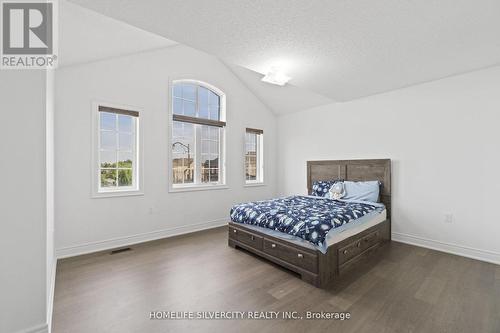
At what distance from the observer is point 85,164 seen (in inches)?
121

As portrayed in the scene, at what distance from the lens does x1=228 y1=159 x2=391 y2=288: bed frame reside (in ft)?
7.48

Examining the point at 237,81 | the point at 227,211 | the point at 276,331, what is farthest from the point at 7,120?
the point at 237,81

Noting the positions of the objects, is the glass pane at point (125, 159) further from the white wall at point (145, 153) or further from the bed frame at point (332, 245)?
the bed frame at point (332, 245)

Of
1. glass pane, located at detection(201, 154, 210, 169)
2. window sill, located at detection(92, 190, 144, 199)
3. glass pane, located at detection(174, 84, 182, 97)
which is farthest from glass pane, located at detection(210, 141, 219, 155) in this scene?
window sill, located at detection(92, 190, 144, 199)

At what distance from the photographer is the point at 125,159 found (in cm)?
353

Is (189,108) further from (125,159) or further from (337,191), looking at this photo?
(337,191)

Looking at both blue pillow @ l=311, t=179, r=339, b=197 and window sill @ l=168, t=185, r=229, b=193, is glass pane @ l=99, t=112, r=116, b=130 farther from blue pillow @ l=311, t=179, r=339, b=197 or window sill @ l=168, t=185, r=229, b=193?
blue pillow @ l=311, t=179, r=339, b=197

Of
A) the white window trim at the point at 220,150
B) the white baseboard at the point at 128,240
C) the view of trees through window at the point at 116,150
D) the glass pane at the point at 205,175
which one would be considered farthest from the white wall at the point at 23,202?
the glass pane at the point at 205,175

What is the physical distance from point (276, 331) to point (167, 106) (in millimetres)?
3458

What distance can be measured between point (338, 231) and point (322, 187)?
1849 millimetres

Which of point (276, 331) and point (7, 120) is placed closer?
point (7, 120)

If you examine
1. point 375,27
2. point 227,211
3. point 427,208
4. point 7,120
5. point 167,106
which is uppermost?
point 375,27

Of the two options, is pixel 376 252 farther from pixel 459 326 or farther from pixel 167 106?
pixel 167 106

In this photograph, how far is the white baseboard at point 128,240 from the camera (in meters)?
2.93
